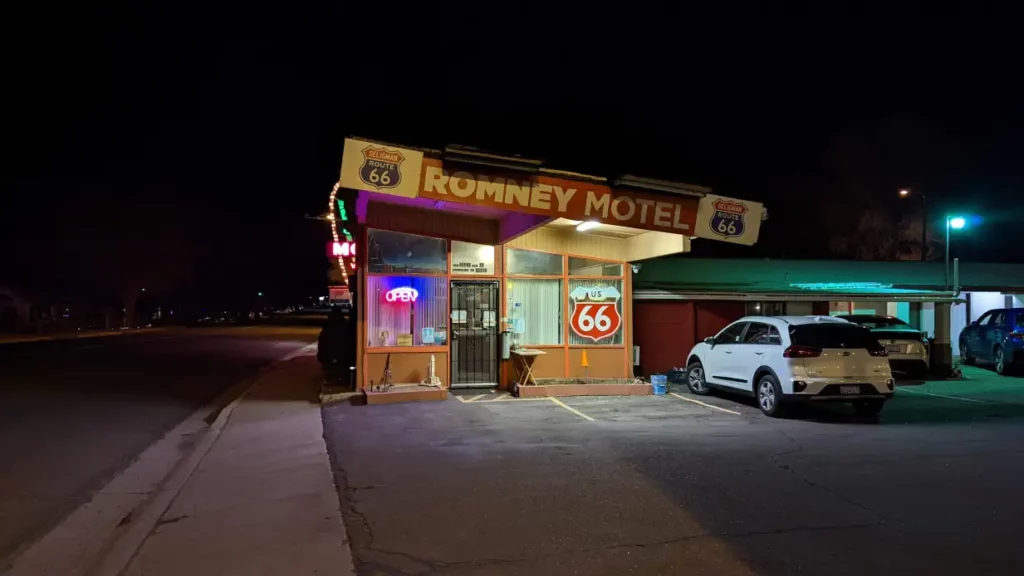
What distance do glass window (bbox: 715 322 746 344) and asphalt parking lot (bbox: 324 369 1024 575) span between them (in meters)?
2.02

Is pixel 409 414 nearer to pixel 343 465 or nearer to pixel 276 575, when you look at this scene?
pixel 343 465

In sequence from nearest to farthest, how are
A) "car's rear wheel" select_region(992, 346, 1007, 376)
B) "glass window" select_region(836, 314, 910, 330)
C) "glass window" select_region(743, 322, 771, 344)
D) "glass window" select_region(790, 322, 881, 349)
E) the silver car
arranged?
1. "glass window" select_region(790, 322, 881, 349)
2. "glass window" select_region(743, 322, 771, 344)
3. the silver car
4. "glass window" select_region(836, 314, 910, 330)
5. "car's rear wheel" select_region(992, 346, 1007, 376)

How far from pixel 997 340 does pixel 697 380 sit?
9579 millimetres

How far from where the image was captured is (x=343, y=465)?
8422 mm

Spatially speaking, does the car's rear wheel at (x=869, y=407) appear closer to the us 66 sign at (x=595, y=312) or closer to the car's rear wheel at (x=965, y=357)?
the us 66 sign at (x=595, y=312)

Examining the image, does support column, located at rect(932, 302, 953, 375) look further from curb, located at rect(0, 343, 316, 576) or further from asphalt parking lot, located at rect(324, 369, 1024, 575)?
curb, located at rect(0, 343, 316, 576)

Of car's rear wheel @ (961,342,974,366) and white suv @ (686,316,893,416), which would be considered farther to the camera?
car's rear wheel @ (961,342,974,366)

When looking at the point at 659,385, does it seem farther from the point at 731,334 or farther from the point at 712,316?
the point at 712,316

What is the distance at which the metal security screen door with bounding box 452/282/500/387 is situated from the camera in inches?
589

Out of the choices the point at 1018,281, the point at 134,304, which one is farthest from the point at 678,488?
the point at 134,304

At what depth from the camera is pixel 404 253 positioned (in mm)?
14555

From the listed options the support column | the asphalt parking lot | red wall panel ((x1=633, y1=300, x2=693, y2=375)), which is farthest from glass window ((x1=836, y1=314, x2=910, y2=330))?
the asphalt parking lot

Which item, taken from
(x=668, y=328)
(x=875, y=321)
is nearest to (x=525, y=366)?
(x=668, y=328)

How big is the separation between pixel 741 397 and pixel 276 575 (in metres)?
11.4
